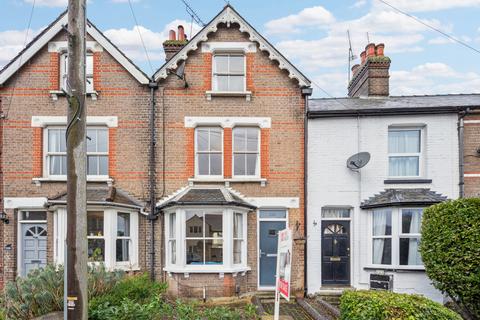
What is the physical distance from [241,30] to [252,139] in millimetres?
3702

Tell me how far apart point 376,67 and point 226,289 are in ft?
32.5

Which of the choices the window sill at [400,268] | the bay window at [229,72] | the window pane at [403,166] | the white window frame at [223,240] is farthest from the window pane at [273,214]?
the bay window at [229,72]

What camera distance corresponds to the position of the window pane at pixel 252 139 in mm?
15008

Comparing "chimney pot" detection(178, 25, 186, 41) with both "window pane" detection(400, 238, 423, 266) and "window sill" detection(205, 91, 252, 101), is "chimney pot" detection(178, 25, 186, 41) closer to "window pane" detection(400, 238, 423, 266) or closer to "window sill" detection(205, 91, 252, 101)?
"window sill" detection(205, 91, 252, 101)

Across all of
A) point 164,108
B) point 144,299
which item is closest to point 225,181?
point 164,108

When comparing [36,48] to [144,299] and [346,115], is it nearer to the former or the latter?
[144,299]

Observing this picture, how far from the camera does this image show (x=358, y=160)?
14562 mm

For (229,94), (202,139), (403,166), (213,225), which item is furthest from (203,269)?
(403,166)

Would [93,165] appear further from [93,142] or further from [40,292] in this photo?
[40,292]

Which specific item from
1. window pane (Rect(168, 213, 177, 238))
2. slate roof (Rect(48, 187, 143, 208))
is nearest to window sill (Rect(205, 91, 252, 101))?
window pane (Rect(168, 213, 177, 238))

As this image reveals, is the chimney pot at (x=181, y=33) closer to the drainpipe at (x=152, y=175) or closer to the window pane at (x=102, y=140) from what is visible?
the drainpipe at (x=152, y=175)

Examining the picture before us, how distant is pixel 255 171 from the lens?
590 inches

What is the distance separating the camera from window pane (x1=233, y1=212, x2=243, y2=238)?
14.3m

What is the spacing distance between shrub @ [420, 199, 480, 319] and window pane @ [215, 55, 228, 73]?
26.3ft
